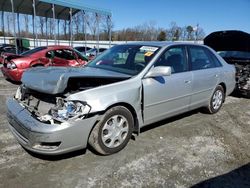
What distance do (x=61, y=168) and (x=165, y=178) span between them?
1.31 meters

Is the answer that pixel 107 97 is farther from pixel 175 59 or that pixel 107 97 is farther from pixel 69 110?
pixel 175 59

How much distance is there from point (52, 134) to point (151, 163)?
4.51 feet

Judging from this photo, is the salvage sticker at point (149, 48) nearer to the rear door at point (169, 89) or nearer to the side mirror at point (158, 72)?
the rear door at point (169, 89)

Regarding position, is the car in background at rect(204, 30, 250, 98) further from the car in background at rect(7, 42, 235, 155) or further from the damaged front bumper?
the damaged front bumper

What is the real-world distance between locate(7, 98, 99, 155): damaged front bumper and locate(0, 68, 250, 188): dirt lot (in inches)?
11.9

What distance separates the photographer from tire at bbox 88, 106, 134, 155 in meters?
3.55

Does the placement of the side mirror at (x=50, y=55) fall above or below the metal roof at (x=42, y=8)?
below

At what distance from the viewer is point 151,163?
3.59 meters

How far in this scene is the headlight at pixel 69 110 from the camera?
3.22 m

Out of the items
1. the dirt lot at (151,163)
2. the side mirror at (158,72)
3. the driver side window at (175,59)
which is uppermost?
the driver side window at (175,59)

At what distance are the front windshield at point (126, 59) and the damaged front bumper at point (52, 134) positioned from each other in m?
1.26

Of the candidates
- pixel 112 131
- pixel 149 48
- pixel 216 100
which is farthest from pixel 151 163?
pixel 216 100

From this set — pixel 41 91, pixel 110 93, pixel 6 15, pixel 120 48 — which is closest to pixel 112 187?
pixel 110 93

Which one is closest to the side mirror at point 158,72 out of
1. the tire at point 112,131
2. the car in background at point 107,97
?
the car in background at point 107,97
